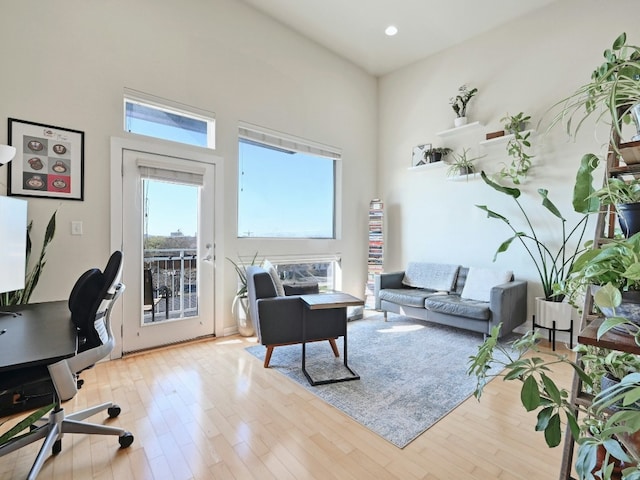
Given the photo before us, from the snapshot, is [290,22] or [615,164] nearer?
[615,164]

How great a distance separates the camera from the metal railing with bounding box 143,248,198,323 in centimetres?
324

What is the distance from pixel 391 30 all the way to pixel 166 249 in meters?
3.96

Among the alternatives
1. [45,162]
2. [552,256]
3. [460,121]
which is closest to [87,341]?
[45,162]

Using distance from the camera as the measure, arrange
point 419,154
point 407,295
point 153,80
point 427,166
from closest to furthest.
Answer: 1. point 153,80
2. point 407,295
3. point 427,166
4. point 419,154

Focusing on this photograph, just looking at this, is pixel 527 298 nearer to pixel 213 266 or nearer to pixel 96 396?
pixel 213 266

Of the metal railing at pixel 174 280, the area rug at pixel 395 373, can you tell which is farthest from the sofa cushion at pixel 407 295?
the metal railing at pixel 174 280

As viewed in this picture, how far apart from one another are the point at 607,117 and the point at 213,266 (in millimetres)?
4560

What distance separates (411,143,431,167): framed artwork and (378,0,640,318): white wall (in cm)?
13

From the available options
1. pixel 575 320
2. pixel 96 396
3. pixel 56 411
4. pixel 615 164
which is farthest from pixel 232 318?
pixel 575 320

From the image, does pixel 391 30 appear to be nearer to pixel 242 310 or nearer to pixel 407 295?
pixel 407 295

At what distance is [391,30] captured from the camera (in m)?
4.18

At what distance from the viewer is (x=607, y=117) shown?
333 centimetres

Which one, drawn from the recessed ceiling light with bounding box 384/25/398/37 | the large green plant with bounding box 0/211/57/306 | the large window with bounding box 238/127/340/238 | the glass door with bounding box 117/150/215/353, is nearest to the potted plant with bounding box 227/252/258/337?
the glass door with bounding box 117/150/215/353

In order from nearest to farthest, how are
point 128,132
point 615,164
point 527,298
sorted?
1. point 615,164
2. point 128,132
3. point 527,298
